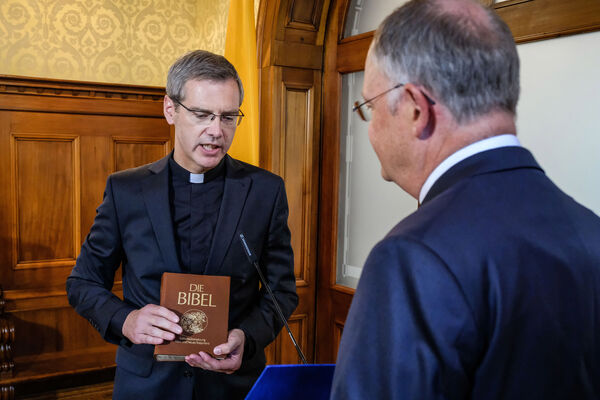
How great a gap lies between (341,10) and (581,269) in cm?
260

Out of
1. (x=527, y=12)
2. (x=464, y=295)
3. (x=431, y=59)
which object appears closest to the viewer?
(x=464, y=295)

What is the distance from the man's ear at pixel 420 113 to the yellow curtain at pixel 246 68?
204cm

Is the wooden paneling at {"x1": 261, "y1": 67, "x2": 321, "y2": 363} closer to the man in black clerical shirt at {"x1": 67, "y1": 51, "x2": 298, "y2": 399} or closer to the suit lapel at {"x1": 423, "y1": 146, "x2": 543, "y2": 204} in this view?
the man in black clerical shirt at {"x1": 67, "y1": 51, "x2": 298, "y2": 399}

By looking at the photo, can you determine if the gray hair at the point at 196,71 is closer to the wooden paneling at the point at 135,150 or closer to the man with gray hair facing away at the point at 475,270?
the man with gray hair facing away at the point at 475,270

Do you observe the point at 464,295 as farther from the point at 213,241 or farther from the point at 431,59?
the point at 213,241

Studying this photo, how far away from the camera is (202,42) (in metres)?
4.58

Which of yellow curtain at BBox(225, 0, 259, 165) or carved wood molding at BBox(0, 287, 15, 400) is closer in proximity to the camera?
yellow curtain at BBox(225, 0, 259, 165)

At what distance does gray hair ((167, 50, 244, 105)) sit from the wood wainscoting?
263cm

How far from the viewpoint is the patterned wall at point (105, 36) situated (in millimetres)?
4078

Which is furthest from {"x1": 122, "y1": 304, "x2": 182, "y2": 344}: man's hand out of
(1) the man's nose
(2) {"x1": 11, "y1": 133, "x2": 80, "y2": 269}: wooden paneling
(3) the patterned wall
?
(3) the patterned wall

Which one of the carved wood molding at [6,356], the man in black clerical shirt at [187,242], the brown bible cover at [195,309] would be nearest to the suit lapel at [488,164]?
the brown bible cover at [195,309]

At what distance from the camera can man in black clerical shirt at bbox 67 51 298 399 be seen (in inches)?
69.2

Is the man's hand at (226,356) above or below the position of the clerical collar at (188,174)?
below

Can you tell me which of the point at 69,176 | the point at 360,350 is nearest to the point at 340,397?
the point at 360,350
